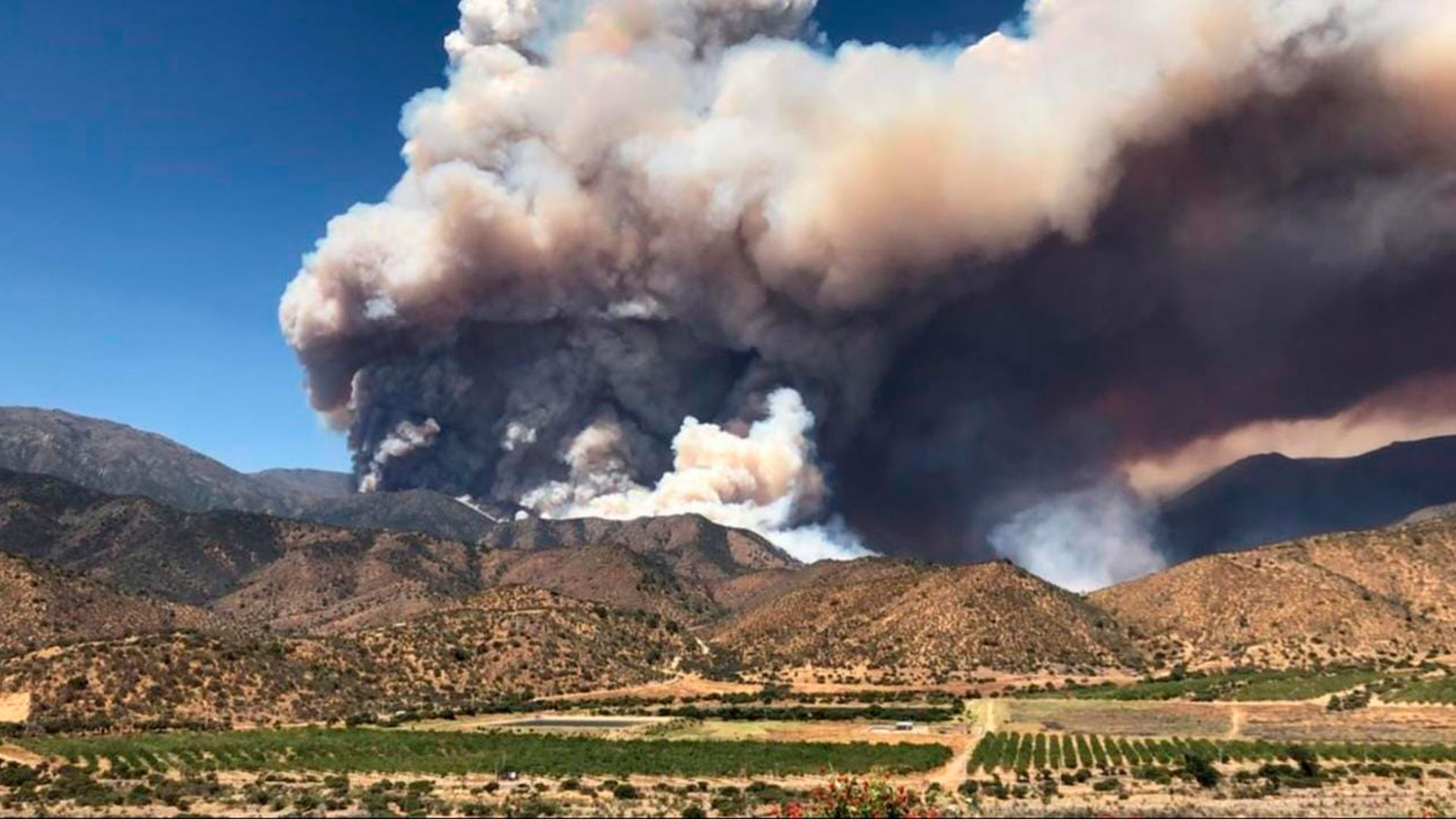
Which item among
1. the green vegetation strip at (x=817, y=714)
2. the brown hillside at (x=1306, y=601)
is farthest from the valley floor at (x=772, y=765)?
the brown hillside at (x=1306, y=601)

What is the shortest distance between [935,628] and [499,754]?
8465 cm

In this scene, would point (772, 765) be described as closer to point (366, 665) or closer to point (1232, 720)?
point (1232, 720)

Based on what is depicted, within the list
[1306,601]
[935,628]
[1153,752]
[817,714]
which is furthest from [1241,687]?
[817,714]

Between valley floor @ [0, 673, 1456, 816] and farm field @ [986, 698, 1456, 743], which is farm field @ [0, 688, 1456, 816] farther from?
farm field @ [986, 698, 1456, 743]

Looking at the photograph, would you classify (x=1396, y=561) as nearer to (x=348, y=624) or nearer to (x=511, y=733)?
(x=511, y=733)

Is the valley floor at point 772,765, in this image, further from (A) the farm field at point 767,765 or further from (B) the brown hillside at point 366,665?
(B) the brown hillside at point 366,665

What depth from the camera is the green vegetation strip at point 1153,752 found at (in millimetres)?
67938

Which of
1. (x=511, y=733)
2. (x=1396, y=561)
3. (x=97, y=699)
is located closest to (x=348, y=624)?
(x=97, y=699)

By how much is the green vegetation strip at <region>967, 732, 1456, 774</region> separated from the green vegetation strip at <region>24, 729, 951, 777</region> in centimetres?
444

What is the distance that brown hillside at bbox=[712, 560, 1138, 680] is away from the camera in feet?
457

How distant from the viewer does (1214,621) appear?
149500 mm

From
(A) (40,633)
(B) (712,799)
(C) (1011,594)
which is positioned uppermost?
(C) (1011,594)

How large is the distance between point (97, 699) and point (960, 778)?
7814 centimetres

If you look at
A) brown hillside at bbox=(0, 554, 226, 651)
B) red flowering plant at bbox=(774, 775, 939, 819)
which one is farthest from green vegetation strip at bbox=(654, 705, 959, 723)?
brown hillside at bbox=(0, 554, 226, 651)
